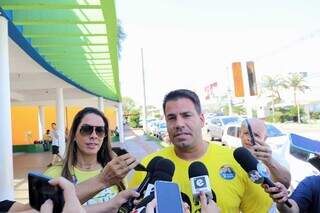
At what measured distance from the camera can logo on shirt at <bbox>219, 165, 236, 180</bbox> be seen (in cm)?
246

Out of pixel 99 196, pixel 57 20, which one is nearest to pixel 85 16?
pixel 57 20

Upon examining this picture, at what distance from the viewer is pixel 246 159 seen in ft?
7.14

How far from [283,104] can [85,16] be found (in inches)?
2388

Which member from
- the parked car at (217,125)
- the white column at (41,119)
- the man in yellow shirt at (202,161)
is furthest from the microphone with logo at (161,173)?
the white column at (41,119)

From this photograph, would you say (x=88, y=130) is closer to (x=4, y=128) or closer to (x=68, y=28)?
(x=4, y=128)

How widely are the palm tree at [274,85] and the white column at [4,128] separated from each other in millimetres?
63084

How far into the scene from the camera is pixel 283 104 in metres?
63.2

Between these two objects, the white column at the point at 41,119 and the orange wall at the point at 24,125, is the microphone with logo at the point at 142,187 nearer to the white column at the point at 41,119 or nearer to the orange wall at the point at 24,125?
the white column at the point at 41,119

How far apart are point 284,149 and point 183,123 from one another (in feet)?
22.8

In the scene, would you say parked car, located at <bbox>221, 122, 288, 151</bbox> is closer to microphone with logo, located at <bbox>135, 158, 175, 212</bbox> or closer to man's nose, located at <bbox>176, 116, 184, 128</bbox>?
man's nose, located at <bbox>176, 116, 184, 128</bbox>

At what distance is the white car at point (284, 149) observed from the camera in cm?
733

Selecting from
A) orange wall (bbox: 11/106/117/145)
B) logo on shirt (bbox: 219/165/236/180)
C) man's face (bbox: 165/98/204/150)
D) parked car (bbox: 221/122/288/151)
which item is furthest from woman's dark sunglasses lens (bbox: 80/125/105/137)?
orange wall (bbox: 11/106/117/145)

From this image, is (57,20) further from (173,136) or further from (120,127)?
(120,127)

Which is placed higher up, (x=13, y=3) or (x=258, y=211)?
(x=13, y=3)
